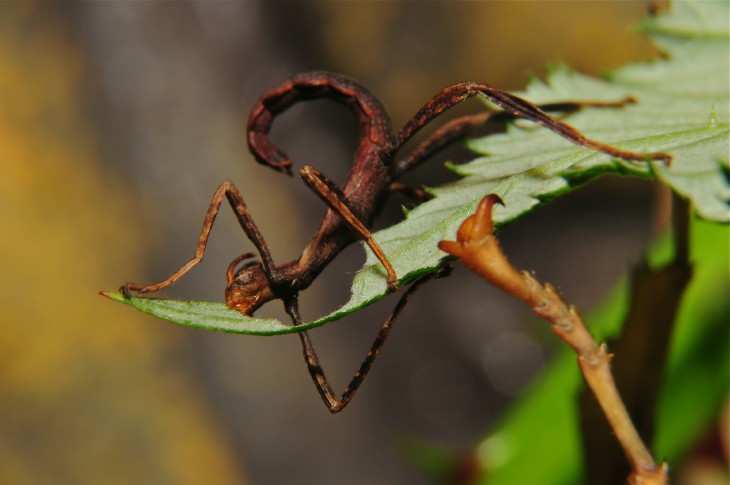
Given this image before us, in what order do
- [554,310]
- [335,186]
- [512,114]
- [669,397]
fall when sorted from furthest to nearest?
[669,397] → [335,186] → [512,114] → [554,310]

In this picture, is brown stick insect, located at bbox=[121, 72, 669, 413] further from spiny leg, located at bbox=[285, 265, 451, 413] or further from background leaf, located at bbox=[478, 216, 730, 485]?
background leaf, located at bbox=[478, 216, 730, 485]

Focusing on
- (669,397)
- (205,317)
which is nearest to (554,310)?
(205,317)

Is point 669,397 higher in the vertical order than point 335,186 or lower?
lower

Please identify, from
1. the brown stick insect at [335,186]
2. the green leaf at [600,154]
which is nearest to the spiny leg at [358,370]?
the brown stick insect at [335,186]

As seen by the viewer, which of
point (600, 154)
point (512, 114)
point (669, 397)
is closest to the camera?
point (600, 154)

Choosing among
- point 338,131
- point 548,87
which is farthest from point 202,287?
point 548,87

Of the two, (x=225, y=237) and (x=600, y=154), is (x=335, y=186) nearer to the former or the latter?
(x=600, y=154)

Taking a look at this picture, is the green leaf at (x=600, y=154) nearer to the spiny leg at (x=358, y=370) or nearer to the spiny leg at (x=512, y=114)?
the spiny leg at (x=512, y=114)
